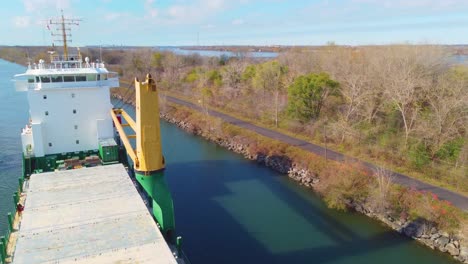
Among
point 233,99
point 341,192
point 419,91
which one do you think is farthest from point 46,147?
point 233,99

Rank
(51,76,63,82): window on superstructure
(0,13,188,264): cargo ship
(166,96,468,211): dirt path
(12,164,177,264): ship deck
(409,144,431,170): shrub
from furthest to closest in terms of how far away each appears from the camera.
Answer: (409,144,431,170): shrub → (51,76,63,82): window on superstructure → (166,96,468,211): dirt path → (0,13,188,264): cargo ship → (12,164,177,264): ship deck

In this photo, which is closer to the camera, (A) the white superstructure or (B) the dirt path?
(B) the dirt path

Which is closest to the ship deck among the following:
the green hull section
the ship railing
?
the green hull section

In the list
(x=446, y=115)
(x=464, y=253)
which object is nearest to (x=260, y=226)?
(x=464, y=253)

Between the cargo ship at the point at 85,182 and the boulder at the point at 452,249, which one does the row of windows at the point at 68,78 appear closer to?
the cargo ship at the point at 85,182

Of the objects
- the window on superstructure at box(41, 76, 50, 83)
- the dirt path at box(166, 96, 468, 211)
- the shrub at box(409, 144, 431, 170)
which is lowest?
the dirt path at box(166, 96, 468, 211)

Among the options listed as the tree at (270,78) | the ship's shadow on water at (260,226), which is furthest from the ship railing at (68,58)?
the tree at (270,78)

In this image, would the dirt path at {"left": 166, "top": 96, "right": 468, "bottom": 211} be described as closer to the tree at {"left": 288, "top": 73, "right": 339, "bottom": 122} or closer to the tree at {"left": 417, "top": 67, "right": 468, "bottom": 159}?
the tree at {"left": 288, "top": 73, "right": 339, "bottom": 122}
